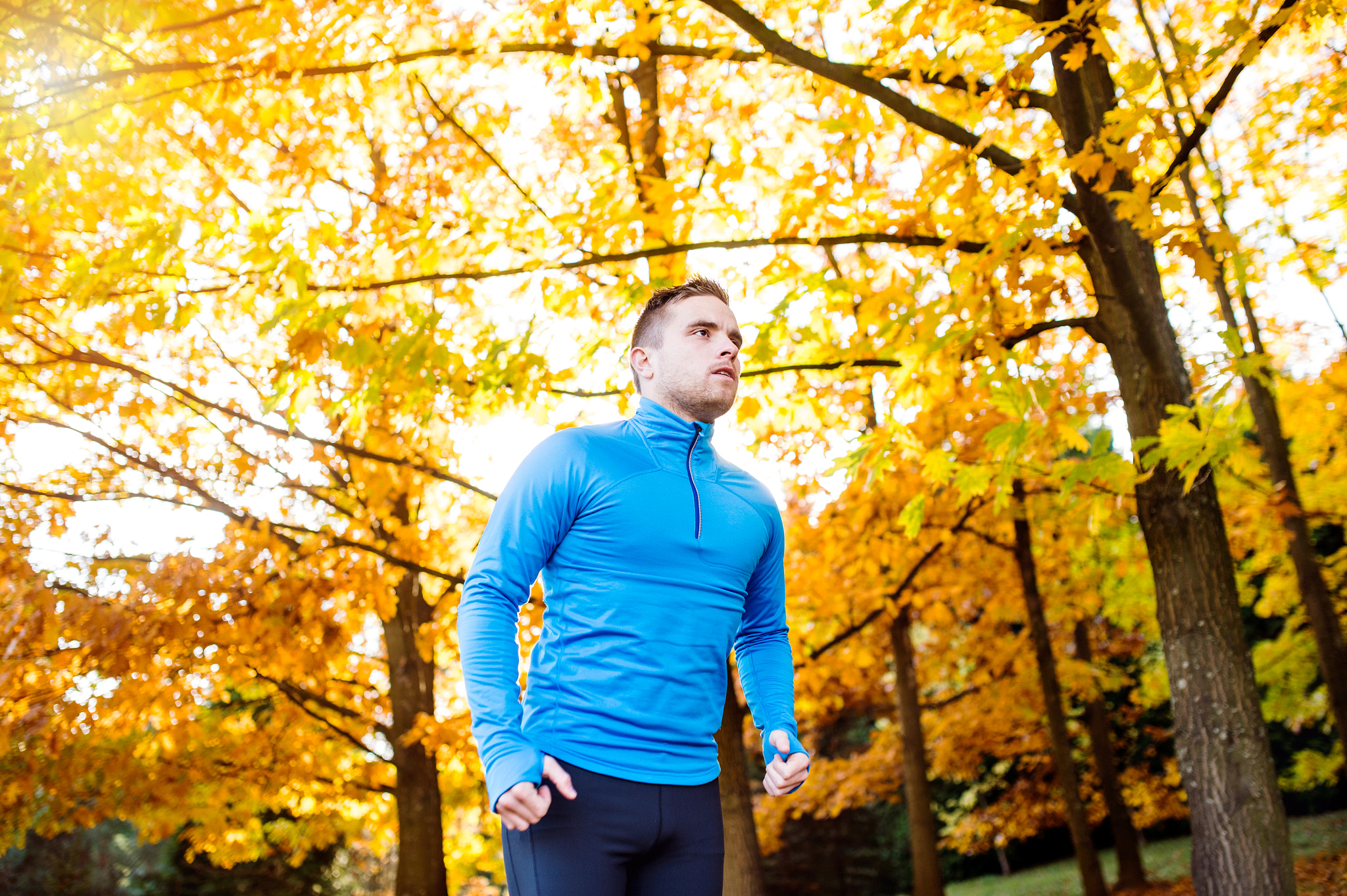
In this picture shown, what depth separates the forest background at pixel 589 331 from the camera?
403cm

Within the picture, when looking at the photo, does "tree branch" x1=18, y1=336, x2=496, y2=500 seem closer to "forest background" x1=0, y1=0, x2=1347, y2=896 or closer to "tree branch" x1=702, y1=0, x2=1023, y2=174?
"forest background" x1=0, y1=0, x2=1347, y2=896

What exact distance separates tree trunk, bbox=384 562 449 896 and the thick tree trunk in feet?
20.6

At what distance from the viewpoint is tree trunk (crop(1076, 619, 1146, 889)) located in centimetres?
1261

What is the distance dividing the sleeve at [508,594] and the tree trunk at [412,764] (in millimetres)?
6745

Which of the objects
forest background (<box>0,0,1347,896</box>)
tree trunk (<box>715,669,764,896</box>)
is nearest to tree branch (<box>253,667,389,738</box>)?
forest background (<box>0,0,1347,896</box>)

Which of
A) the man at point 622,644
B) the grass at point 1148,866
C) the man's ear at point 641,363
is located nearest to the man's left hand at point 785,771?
the man at point 622,644

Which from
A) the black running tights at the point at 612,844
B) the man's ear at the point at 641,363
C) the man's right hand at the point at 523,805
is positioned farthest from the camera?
the man's ear at the point at 641,363

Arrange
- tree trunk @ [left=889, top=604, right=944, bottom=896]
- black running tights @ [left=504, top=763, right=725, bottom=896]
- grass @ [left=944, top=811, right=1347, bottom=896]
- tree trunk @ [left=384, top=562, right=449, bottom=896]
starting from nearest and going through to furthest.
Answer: black running tights @ [left=504, top=763, right=725, bottom=896]
tree trunk @ [left=384, top=562, right=449, bottom=896]
tree trunk @ [left=889, top=604, right=944, bottom=896]
grass @ [left=944, top=811, right=1347, bottom=896]

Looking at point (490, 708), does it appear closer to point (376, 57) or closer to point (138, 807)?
point (376, 57)

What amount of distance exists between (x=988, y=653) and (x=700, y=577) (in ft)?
37.8

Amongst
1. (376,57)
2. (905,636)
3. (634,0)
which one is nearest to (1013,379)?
(634,0)

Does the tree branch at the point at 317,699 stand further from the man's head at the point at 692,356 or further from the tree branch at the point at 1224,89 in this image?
the tree branch at the point at 1224,89

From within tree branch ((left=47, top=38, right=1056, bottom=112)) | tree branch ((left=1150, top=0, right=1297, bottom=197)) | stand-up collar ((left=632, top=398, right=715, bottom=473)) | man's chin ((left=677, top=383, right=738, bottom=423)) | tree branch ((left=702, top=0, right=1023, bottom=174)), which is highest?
tree branch ((left=47, top=38, right=1056, bottom=112))

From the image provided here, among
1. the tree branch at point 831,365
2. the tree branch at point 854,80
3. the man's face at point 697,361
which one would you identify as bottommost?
the man's face at point 697,361
